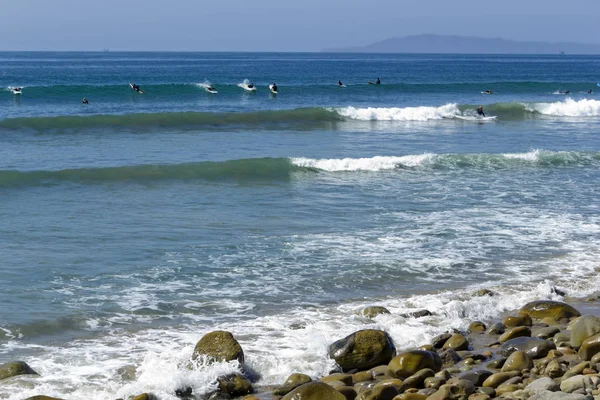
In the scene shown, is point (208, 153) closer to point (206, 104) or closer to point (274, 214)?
point (274, 214)

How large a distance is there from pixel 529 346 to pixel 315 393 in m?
3.16

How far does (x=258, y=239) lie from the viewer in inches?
626

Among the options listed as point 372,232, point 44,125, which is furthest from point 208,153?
point 372,232

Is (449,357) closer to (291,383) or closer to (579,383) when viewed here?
(579,383)

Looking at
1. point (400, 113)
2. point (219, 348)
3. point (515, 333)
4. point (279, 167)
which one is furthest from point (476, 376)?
point (400, 113)

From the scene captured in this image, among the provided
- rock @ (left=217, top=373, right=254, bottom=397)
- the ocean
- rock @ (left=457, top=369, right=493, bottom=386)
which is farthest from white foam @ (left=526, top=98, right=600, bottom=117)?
rock @ (left=217, top=373, right=254, bottom=397)

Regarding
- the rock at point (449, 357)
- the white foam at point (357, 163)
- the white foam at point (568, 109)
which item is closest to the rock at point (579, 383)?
the rock at point (449, 357)

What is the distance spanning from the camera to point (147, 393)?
29.0 feet

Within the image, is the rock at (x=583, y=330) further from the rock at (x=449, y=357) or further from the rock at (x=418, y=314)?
the rock at (x=418, y=314)

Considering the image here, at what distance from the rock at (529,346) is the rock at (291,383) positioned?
104 inches

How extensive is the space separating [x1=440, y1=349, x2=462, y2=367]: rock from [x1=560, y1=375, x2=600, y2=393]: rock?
1.56 m

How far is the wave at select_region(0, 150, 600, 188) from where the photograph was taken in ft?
72.2

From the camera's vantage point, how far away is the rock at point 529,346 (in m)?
10.0

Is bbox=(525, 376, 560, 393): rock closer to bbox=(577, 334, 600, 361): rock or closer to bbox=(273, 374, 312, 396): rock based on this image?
bbox=(577, 334, 600, 361): rock
